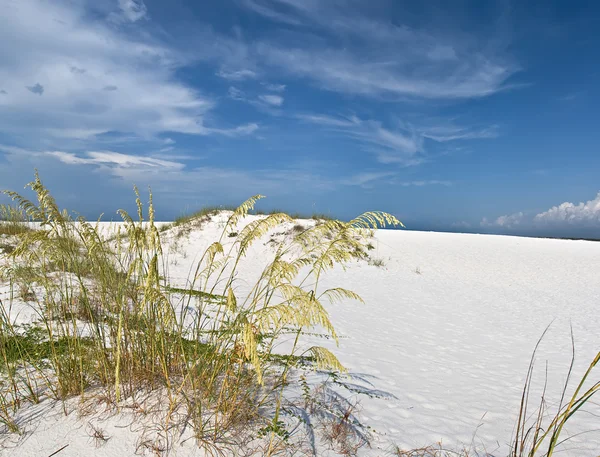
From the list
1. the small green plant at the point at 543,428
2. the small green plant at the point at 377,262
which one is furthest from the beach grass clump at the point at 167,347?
the small green plant at the point at 377,262

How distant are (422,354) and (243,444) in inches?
184

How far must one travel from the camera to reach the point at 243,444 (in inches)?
100.0

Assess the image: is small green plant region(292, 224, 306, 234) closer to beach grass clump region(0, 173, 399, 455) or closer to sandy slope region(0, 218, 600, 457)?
sandy slope region(0, 218, 600, 457)

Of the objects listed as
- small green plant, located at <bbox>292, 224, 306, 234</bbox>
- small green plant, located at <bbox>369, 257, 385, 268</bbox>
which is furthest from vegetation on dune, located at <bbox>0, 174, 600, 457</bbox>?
small green plant, located at <bbox>292, 224, 306, 234</bbox>

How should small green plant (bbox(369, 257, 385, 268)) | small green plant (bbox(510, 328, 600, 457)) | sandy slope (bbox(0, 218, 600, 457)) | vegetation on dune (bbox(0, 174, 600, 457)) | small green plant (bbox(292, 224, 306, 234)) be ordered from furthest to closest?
small green plant (bbox(292, 224, 306, 234)) < small green plant (bbox(369, 257, 385, 268)) < sandy slope (bbox(0, 218, 600, 457)) < vegetation on dune (bbox(0, 174, 600, 457)) < small green plant (bbox(510, 328, 600, 457))

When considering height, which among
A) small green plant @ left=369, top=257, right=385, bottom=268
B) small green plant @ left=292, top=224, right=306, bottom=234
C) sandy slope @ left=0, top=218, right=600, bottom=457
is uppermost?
small green plant @ left=292, top=224, right=306, bottom=234

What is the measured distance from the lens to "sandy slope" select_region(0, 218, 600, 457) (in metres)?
3.45

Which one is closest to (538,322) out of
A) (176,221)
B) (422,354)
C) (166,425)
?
(422,354)

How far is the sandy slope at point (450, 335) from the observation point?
136 inches

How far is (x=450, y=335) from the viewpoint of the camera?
26.1 feet

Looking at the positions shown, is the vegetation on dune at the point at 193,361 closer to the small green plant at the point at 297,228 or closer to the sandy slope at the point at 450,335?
the sandy slope at the point at 450,335

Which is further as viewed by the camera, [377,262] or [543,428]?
[377,262]

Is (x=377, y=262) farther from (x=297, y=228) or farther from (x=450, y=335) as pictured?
(x=450, y=335)

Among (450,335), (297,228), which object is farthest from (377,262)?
(450,335)
